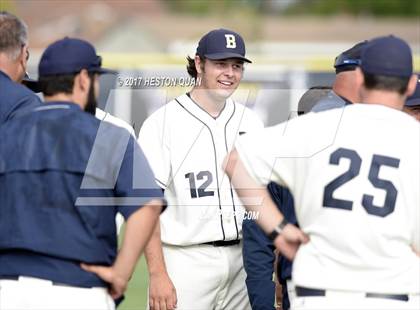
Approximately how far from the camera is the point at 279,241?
13.1 ft

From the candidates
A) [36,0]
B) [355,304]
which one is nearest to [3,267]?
[355,304]

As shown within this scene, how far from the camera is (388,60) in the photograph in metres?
3.90

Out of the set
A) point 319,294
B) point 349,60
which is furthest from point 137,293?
point 319,294

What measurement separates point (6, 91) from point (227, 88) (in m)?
1.30

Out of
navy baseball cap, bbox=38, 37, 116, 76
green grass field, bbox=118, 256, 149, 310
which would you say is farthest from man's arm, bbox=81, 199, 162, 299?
green grass field, bbox=118, 256, 149, 310

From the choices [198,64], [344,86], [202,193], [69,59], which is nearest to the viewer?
[69,59]

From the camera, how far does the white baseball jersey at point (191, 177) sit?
17.7 ft

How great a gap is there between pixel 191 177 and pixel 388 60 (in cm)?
178

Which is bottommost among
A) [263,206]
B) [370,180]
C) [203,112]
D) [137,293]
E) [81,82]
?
[137,293]

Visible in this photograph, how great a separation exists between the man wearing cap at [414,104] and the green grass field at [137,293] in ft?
9.55

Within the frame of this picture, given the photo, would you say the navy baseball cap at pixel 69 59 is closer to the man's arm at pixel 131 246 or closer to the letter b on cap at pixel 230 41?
the man's arm at pixel 131 246

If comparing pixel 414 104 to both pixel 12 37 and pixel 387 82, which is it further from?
pixel 12 37

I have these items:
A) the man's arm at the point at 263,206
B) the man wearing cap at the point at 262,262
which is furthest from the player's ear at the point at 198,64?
the man's arm at the point at 263,206

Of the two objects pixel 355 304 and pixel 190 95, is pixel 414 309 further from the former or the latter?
pixel 190 95
